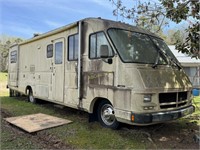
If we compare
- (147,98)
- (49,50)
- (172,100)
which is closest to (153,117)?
(147,98)

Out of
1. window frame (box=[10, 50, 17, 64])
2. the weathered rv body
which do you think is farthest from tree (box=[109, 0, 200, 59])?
window frame (box=[10, 50, 17, 64])

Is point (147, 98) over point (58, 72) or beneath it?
beneath

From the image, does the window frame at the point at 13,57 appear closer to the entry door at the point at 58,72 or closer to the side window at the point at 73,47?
the entry door at the point at 58,72

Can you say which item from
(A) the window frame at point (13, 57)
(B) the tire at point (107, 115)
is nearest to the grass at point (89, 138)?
(B) the tire at point (107, 115)

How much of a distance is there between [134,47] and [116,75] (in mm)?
880

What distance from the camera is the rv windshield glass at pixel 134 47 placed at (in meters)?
5.50

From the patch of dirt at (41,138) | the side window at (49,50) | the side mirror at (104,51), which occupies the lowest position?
the patch of dirt at (41,138)

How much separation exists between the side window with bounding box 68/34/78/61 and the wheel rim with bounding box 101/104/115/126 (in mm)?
1816

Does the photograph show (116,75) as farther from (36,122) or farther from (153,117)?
(36,122)

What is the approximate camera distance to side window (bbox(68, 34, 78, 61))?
6.93 m

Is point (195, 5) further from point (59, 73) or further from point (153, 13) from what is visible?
point (59, 73)

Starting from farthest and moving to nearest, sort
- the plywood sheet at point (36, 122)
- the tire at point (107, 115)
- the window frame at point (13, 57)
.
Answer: the window frame at point (13, 57) < the plywood sheet at point (36, 122) < the tire at point (107, 115)

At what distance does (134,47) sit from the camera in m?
5.75

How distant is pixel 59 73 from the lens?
7789 mm
